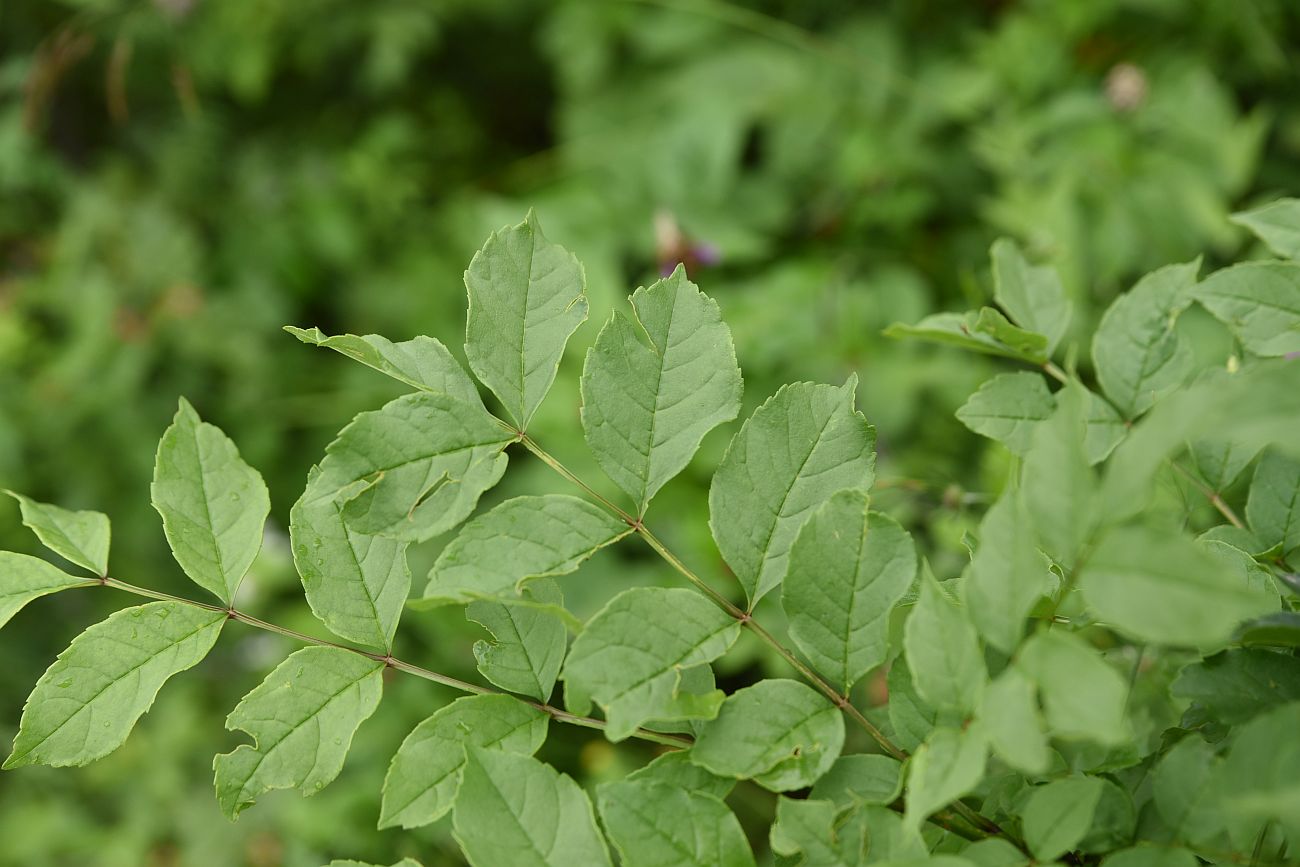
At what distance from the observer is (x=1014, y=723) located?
34 centimetres

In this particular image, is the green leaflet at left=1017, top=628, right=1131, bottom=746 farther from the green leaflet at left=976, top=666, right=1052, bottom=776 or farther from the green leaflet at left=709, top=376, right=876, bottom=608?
the green leaflet at left=709, top=376, right=876, bottom=608

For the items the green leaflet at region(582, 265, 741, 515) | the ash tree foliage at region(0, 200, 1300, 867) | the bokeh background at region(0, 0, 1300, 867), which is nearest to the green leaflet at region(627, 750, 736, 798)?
the ash tree foliage at region(0, 200, 1300, 867)

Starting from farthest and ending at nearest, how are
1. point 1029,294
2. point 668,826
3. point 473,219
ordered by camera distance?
point 473,219
point 1029,294
point 668,826

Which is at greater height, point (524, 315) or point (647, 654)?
point (524, 315)

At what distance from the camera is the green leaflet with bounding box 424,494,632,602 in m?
0.46

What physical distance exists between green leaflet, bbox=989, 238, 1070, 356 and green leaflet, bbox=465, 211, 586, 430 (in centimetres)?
30

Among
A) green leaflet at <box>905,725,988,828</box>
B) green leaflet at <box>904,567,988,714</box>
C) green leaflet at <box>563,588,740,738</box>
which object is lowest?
green leaflet at <box>563,588,740,738</box>

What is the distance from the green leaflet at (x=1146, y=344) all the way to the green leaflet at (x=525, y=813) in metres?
0.39

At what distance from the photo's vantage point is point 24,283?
231cm

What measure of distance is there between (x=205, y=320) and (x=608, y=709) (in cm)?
210

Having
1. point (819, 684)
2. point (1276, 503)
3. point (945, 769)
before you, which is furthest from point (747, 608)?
point (1276, 503)

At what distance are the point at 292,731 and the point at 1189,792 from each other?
1.34 ft

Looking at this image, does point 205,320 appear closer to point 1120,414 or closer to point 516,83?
point 516,83

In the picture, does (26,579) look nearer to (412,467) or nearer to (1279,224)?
(412,467)
